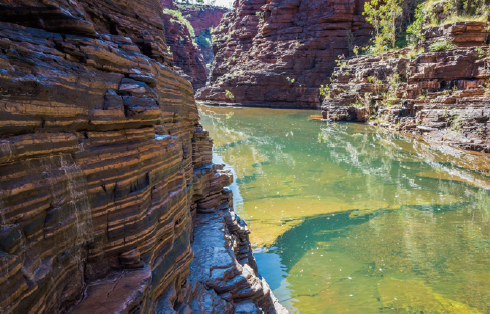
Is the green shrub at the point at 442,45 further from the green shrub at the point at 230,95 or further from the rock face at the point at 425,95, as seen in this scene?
the green shrub at the point at 230,95


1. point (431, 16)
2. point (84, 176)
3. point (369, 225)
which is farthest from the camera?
point (431, 16)

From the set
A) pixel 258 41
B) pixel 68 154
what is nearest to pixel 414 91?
pixel 68 154

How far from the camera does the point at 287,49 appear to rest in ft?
121

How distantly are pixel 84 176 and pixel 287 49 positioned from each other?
37914 millimetres

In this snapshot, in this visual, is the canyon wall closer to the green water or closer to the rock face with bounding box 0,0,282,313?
the green water

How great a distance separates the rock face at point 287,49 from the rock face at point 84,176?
33019 mm

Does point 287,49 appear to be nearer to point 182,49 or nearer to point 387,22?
point 387,22

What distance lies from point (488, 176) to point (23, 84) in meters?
13.9

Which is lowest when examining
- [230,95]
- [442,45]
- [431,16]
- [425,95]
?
[425,95]

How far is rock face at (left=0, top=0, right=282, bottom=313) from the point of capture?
1.72 meters

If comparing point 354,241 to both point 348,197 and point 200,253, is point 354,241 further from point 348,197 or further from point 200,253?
point 200,253

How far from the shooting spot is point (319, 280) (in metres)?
5.52

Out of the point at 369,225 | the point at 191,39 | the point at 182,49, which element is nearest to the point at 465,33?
the point at 369,225

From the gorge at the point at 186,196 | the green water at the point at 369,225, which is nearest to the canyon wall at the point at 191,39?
the green water at the point at 369,225
